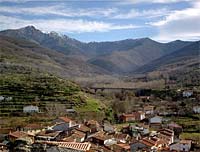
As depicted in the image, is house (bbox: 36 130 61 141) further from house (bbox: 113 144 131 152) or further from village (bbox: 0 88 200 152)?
house (bbox: 113 144 131 152)

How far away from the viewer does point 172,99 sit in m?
91.6

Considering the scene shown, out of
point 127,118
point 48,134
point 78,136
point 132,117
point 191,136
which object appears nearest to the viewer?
point 78,136

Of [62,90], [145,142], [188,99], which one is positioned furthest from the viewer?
[188,99]

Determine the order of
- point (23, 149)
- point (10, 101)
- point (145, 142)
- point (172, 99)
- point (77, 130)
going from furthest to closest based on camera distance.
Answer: point (172, 99) < point (10, 101) < point (77, 130) < point (145, 142) < point (23, 149)

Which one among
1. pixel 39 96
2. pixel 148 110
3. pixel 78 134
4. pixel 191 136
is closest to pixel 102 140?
pixel 78 134

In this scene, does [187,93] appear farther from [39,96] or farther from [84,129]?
[84,129]

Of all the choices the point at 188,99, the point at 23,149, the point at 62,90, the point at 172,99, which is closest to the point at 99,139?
the point at 23,149

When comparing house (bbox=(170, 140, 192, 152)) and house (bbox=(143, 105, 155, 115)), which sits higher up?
house (bbox=(170, 140, 192, 152))

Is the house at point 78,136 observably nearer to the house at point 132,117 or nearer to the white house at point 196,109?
the house at point 132,117

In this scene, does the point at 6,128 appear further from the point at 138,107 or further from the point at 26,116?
the point at 138,107

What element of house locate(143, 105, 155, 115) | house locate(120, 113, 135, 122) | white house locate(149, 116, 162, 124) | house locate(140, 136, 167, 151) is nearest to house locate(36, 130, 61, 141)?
house locate(140, 136, 167, 151)

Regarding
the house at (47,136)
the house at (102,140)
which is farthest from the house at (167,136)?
the house at (47,136)

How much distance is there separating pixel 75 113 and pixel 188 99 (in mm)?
28528

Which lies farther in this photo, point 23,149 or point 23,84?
point 23,84
